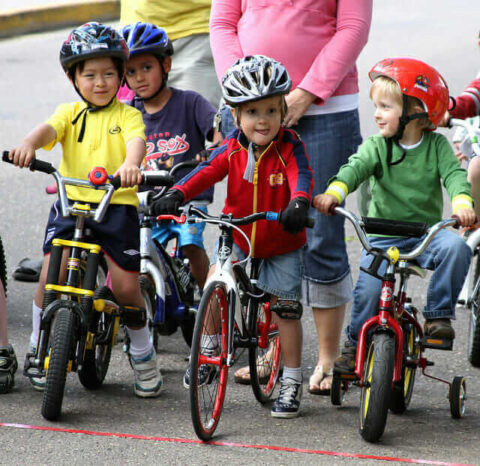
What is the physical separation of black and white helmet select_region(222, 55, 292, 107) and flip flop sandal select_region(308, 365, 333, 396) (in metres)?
1.50

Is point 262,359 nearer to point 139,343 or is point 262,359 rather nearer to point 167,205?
point 139,343

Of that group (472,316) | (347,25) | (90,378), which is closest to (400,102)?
(347,25)

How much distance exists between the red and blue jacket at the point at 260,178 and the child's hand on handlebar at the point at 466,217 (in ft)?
2.26

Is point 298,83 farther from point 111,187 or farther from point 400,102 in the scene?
point 111,187

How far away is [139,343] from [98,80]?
1300 millimetres

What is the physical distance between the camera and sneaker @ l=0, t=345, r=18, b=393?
4.94m

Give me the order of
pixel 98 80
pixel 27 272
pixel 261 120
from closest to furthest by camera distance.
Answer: pixel 261 120, pixel 98 80, pixel 27 272

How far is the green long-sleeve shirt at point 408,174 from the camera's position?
4598 mm

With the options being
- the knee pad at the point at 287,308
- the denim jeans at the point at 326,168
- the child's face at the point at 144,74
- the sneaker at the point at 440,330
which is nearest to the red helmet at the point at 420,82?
the denim jeans at the point at 326,168

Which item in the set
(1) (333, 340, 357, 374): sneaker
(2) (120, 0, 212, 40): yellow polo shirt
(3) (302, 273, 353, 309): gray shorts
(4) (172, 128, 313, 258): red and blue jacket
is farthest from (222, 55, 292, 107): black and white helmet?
(2) (120, 0, 212, 40): yellow polo shirt

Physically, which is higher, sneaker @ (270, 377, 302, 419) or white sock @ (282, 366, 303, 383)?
white sock @ (282, 366, 303, 383)

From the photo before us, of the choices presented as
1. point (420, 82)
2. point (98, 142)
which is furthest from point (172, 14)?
point (420, 82)

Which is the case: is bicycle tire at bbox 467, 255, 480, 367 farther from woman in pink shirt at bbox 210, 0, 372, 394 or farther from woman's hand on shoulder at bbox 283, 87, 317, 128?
woman's hand on shoulder at bbox 283, 87, 317, 128

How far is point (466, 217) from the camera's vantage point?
4.27 metres
